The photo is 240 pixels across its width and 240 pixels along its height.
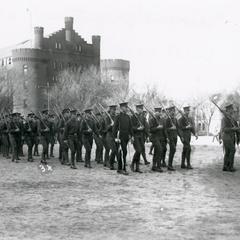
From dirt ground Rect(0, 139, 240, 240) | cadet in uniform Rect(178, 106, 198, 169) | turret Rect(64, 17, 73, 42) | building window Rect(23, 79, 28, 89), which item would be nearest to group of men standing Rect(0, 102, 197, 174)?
cadet in uniform Rect(178, 106, 198, 169)

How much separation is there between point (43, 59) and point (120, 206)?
70.3 m

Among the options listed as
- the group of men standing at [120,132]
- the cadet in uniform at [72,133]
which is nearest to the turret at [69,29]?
the group of men standing at [120,132]

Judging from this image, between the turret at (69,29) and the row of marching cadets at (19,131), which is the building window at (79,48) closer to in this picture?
the turret at (69,29)

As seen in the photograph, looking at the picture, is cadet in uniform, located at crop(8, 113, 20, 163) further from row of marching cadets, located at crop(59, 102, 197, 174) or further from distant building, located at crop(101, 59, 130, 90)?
distant building, located at crop(101, 59, 130, 90)

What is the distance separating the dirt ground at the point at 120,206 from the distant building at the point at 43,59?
58.1 meters

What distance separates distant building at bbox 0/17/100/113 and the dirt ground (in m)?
58.1

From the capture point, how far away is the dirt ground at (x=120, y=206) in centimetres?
738

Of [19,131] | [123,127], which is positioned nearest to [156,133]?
[123,127]

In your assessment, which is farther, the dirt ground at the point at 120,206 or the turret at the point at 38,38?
the turret at the point at 38,38

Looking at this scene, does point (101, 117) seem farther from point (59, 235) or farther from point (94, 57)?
point (94, 57)

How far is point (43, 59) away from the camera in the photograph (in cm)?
7806

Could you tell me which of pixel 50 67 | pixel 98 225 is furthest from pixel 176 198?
pixel 50 67

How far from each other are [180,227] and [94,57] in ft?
253

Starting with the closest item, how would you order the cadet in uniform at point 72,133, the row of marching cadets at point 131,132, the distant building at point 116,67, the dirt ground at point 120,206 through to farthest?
the dirt ground at point 120,206 → the row of marching cadets at point 131,132 → the cadet in uniform at point 72,133 → the distant building at point 116,67
